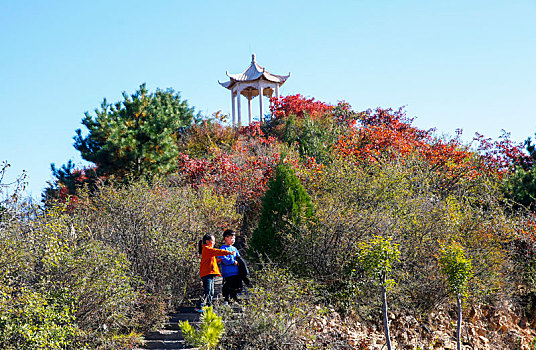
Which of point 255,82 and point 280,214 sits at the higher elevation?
point 255,82

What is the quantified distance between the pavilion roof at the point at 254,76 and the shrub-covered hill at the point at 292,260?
12.3 meters

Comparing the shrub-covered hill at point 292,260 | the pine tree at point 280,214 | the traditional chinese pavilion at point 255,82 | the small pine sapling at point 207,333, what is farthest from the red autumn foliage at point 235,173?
the traditional chinese pavilion at point 255,82

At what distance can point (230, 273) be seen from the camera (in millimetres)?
8141

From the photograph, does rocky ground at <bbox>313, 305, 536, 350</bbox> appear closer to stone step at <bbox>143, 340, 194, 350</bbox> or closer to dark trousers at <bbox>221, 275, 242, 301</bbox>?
dark trousers at <bbox>221, 275, 242, 301</bbox>

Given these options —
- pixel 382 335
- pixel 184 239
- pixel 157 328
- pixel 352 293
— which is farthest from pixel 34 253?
pixel 382 335

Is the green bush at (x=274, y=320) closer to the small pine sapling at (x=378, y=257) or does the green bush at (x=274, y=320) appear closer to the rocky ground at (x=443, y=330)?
the rocky ground at (x=443, y=330)

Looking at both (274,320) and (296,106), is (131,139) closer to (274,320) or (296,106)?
(274,320)

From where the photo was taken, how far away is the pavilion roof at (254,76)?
1031 inches

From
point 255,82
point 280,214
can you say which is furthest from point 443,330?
point 255,82

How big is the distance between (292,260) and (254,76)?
1852 cm

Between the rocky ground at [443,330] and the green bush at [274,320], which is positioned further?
the rocky ground at [443,330]

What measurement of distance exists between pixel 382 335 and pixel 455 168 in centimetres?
741

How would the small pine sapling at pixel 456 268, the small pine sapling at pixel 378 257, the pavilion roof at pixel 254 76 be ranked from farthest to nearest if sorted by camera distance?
the pavilion roof at pixel 254 76 → the small pine sapling at pixel 456 268 → the small pine sapling at pixel 378 257

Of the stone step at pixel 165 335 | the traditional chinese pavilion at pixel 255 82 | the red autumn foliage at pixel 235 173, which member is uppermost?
the traditional chinese pavilion at pixel 255 82
